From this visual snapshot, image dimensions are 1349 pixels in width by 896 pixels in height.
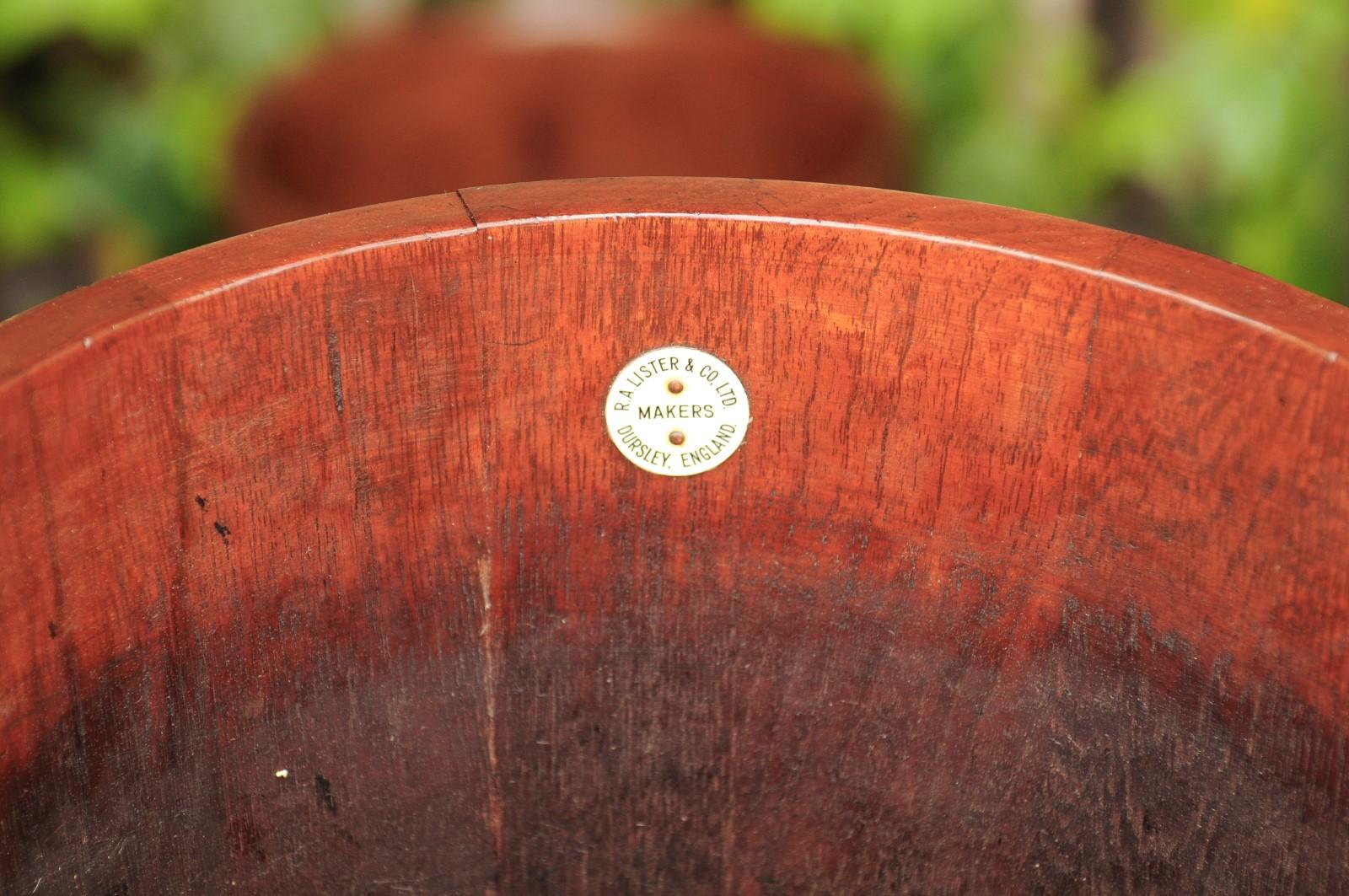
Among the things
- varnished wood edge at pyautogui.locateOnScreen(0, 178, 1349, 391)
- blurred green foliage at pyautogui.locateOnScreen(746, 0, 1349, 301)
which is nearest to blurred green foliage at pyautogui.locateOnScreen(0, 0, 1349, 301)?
blurred green foliage at pyautogui.locateOnScreen(746, 0, 1349, 301)

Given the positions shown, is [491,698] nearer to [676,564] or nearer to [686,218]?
[676,564]

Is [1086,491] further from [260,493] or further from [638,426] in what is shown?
[260,493]

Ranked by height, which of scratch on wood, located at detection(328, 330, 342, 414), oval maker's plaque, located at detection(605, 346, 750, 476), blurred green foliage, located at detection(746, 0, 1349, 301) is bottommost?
oval maker's plaque, located at detection(605, 346, 750, 476)

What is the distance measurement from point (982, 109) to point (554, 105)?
65 centimetres

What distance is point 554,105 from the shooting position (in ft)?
6.49

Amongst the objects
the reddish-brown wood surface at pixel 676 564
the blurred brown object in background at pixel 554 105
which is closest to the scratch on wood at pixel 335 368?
the reddish-brown wood surface at pixel 676 564

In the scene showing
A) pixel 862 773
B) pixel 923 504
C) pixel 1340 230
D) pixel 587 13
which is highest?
pixel 587 13

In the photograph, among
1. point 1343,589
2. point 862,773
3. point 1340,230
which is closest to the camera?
point 1343,589

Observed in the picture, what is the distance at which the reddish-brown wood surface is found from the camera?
54 centimetres

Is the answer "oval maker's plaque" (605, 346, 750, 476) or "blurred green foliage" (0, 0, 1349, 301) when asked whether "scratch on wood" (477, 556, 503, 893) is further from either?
"blurred green foliage" (0, 0, 1349, 301)

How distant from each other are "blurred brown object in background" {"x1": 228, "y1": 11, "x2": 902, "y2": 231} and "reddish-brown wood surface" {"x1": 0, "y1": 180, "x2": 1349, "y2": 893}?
3.82ft

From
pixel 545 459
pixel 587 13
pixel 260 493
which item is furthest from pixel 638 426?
pixel 587 13

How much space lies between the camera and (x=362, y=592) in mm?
608

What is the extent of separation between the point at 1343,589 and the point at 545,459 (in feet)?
1.04
